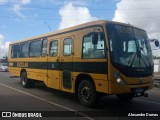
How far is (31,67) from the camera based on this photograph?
15680 mm

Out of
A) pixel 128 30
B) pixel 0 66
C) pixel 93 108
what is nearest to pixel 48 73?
pixel 93 108

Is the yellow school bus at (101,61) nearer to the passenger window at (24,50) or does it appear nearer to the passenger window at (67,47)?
the passenger window at (67,47)

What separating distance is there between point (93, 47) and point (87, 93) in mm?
1688

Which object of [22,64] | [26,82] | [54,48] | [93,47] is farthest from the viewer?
[22,64]

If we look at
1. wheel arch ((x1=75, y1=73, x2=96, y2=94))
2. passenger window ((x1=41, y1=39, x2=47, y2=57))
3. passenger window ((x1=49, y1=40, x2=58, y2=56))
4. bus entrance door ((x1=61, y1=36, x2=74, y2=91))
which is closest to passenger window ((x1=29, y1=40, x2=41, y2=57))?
passenger window ((x1=41, y1=39, x2=47, y2=57))

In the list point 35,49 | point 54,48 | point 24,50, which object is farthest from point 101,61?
point 24,50

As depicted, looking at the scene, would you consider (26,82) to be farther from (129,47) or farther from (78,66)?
(129,47)

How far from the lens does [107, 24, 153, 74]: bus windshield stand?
952 cm

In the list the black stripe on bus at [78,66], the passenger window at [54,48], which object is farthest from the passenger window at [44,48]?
the passenger window at [54,48]

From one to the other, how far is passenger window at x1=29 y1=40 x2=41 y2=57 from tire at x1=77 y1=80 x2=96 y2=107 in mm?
4708

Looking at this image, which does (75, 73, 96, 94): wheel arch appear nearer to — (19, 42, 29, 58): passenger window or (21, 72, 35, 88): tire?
(21, 72, 35, 88): tire

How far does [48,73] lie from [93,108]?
13.0ft

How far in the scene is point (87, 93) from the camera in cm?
1045

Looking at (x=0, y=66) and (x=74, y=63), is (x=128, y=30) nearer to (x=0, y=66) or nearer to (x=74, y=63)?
(x=74, y=63)
